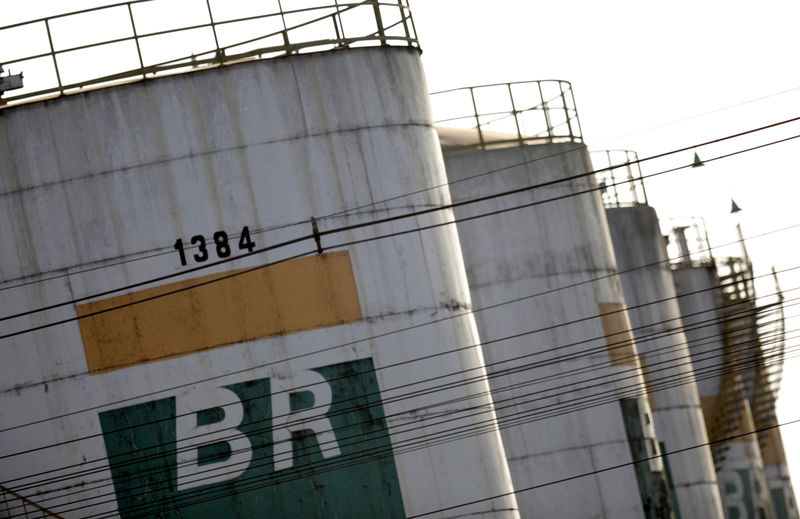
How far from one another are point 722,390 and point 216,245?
85.0 feet

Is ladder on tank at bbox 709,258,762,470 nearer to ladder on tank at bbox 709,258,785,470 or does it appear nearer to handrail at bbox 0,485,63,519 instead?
ladder on tank at bbox 709,258,785,470

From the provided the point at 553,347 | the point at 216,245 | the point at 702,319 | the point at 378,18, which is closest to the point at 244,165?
the point at 216,245

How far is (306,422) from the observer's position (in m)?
19.0

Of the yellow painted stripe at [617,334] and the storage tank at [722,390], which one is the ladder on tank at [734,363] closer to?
the storage tank at [722,390]

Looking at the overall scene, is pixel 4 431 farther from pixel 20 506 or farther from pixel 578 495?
pixel 578 495

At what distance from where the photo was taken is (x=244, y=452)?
61.9ft

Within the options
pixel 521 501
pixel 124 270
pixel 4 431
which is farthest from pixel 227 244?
pixel 521 501

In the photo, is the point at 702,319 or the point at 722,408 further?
the point at 722,408

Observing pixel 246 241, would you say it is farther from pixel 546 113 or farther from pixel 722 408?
pixel 722 408

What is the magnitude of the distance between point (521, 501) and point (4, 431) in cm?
963

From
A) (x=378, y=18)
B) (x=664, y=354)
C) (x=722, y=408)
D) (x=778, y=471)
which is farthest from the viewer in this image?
(x=778, y=471)

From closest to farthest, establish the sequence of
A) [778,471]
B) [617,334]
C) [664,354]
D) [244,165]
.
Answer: [244,165] → [617,334] → [664,354] → [778,471]

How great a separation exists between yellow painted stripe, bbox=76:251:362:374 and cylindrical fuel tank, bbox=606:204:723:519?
12.9m

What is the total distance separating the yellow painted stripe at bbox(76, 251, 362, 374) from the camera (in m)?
19.0
